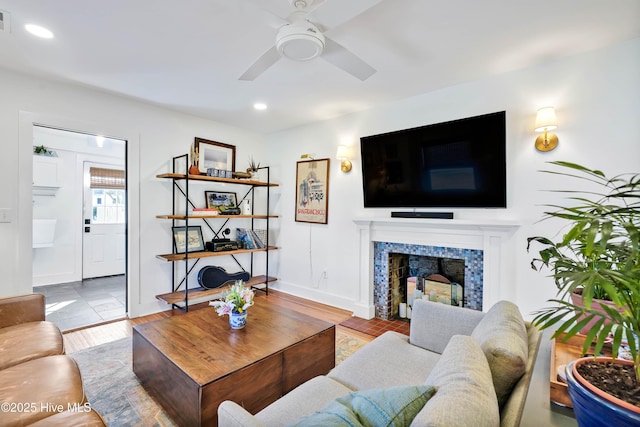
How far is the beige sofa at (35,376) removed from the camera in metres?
1.20

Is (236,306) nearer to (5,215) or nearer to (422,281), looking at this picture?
(422,281)

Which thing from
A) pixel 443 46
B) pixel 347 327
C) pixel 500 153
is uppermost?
pixel 443 46

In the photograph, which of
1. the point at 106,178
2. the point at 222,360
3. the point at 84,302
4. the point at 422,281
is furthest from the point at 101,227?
the point at 422,281

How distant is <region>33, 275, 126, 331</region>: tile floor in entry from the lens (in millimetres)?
3298

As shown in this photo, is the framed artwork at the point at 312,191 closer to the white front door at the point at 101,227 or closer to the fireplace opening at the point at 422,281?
the fireplace opening at the point at 422,281

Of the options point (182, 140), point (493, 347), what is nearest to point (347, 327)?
point (493, 347)

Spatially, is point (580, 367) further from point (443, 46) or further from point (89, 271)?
point (89, 271)

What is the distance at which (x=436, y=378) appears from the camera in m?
1.00

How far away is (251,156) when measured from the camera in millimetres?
4621

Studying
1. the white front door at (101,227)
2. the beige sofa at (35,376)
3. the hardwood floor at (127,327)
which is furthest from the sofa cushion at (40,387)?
the white front door at (101,227)

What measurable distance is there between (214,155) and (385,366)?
3560 millimetres

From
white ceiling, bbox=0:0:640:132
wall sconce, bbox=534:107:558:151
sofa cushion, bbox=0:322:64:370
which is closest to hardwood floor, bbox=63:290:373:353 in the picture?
sofa cushion, bbox=0:322:64:370

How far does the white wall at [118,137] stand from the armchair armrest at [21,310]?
3.17 ft

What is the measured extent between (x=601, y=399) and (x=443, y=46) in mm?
2282
